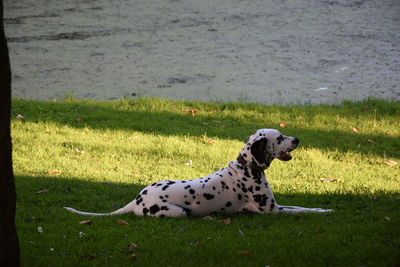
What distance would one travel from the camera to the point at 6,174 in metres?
2.88

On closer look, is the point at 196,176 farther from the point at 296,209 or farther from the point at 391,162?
the point at 391,162

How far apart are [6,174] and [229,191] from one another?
A: 2.29 meters

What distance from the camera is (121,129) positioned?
8.20 meters

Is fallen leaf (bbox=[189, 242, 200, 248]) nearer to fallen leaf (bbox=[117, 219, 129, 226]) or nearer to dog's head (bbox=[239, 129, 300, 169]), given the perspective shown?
fallen leaf (bbox=[117, 219, 129, 226])

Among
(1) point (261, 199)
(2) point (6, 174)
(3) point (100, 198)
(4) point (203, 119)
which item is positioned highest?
(2) point (6, 174)

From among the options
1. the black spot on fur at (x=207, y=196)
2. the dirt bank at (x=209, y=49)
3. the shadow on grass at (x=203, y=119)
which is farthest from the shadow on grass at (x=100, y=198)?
the dirt bank at (x=209, y=49)

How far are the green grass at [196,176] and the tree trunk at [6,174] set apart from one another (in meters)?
0.49

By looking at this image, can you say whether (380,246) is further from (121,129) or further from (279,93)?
(279,93)

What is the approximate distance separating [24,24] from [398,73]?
974cm

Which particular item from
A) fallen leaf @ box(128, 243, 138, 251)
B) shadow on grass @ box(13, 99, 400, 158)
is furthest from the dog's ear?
shadow on grass @ box(13, 99, 400, 158)

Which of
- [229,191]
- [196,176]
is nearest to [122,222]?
[229,191]

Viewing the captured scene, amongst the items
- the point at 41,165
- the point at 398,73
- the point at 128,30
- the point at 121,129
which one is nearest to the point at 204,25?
the point at 128,30

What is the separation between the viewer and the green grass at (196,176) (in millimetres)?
3697

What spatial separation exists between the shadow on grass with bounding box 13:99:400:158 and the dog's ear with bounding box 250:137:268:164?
3035 millimetres
